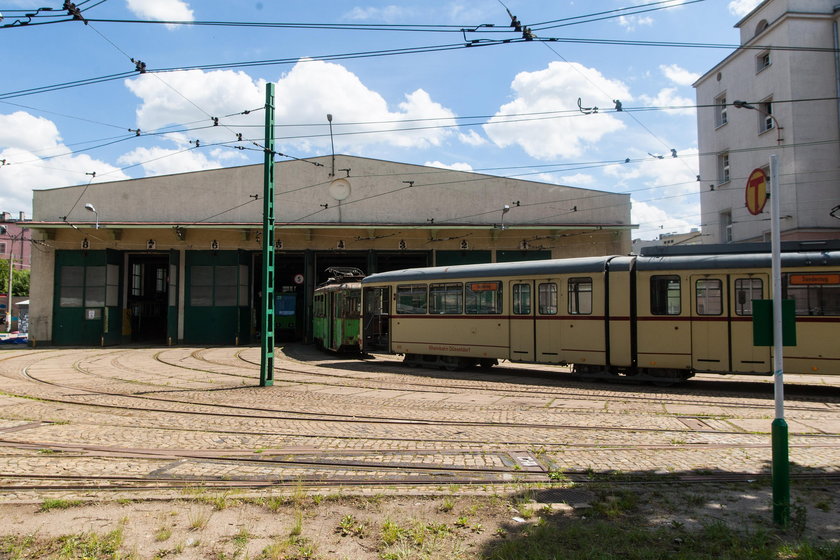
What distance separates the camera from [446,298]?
17.2 metres

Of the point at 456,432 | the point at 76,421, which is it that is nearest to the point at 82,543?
the point at 456,432

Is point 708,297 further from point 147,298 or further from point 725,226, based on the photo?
point 147,298

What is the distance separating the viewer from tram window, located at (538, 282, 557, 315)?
14938mm

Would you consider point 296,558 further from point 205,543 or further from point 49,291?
point 49,291

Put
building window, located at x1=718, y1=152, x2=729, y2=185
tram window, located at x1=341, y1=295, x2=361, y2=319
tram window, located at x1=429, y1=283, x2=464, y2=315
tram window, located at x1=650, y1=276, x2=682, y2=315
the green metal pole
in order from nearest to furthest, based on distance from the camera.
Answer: tram window, located at x1=650, y1=276, x2=682, y2=315, the green metal pole, tram window, located at x1=429, y1=283, x2=464, y2=315, tram window, located at x1=341, y1=295, x2=361, y2=319, building window, located at x1=718, y1=152, x2=729, y2=185

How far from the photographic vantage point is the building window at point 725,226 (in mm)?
29828

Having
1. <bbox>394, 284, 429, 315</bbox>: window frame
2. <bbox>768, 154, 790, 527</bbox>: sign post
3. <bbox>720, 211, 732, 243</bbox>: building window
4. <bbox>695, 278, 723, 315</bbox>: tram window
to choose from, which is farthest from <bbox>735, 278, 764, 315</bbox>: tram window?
<bbox>720, 211, 732, 243</bbox>: building window

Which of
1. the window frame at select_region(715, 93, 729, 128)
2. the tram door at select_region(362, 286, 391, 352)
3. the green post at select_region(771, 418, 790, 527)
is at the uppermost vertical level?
the window frame at select_region(715, 93, 729, 128)

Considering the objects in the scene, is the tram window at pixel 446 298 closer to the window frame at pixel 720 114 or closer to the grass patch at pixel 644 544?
the grass patch at pixel 644 544

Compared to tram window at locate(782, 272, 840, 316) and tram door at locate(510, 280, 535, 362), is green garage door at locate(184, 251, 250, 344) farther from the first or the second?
tram window at locate(782, 272, 840, 316)

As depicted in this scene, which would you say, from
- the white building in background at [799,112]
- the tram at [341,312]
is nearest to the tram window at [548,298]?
the tram at [341,312]

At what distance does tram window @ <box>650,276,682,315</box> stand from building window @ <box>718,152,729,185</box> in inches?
766

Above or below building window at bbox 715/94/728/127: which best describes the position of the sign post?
below

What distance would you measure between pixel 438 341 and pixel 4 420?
1086cm
